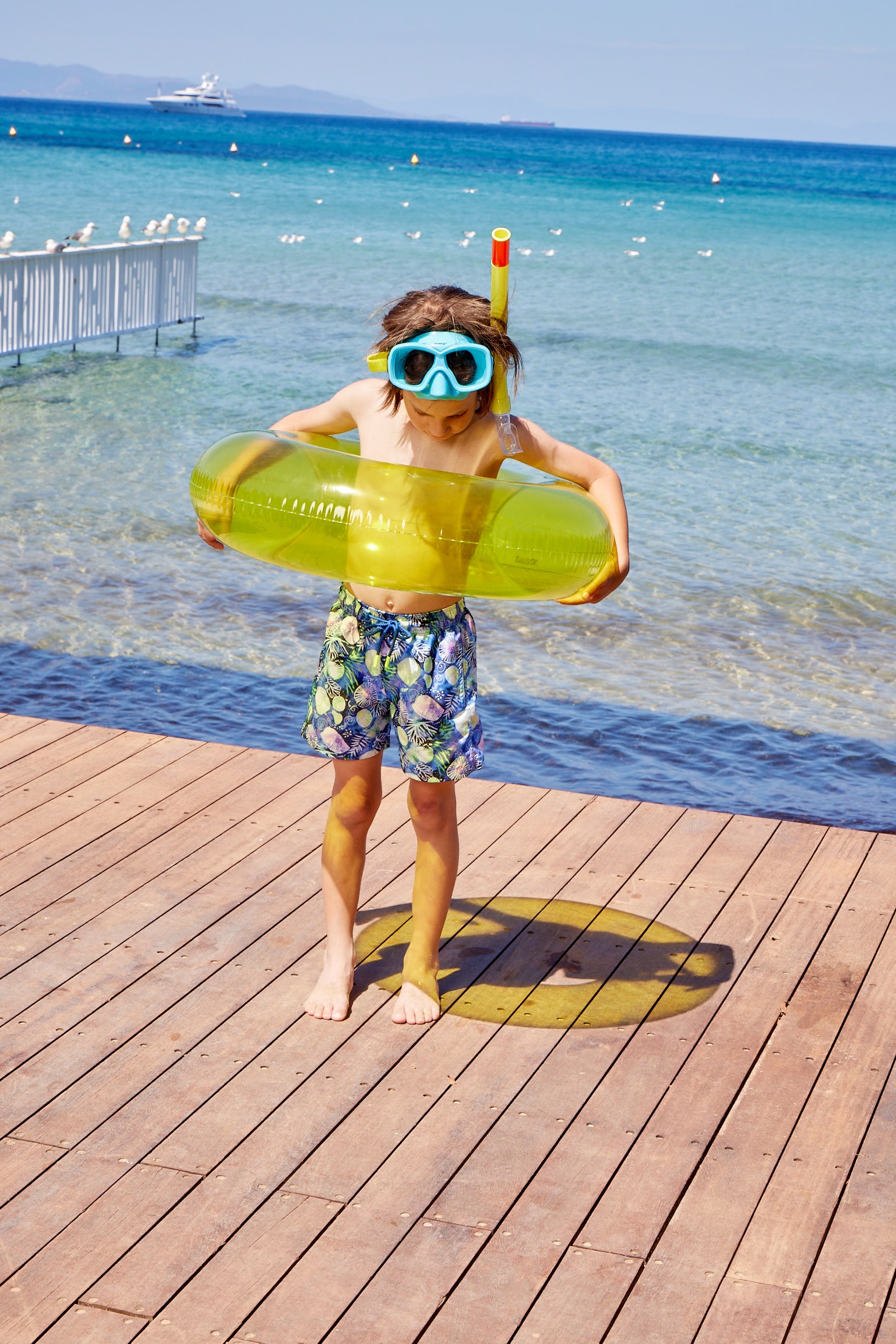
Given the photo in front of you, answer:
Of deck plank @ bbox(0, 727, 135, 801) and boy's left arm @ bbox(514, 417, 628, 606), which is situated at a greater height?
boy's left arm @ bbox(514, 417, 628, 606)

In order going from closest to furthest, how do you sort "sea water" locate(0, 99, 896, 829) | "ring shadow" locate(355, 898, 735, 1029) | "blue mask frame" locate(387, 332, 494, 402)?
"blue mask frame" locate(387, 332, 494, 402), "ring shadow" locate(355, 898, 735, 1029), "sea water" locate(0, 99, 896, 829)

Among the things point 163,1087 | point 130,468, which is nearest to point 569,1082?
point 163,1087

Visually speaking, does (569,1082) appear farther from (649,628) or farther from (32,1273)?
(649,628)

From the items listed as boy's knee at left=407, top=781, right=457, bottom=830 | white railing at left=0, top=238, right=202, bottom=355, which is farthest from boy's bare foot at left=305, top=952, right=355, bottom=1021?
white railing at left=0, top=238, right=202, bottom=355

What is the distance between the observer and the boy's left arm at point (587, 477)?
2812 millimetres

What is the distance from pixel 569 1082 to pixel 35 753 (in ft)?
7.42

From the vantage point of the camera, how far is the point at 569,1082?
9.14 feet

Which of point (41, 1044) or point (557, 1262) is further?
point (41, 1044)

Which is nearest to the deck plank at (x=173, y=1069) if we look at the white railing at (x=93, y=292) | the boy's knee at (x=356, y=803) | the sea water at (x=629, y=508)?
the boy's knee at (x=356, y=803)

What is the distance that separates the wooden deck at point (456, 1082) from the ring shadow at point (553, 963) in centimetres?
1

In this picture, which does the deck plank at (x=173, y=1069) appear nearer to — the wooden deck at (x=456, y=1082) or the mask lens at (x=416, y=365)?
the wooden deck at (x=456, y=1082)

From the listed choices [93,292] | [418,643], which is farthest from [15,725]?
[93,292]

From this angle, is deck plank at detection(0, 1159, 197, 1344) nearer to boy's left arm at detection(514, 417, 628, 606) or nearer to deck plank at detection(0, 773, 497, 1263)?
deck plank at detection(0, 773, 497, 1263)

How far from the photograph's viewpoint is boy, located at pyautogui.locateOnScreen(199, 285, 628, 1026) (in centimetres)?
278
